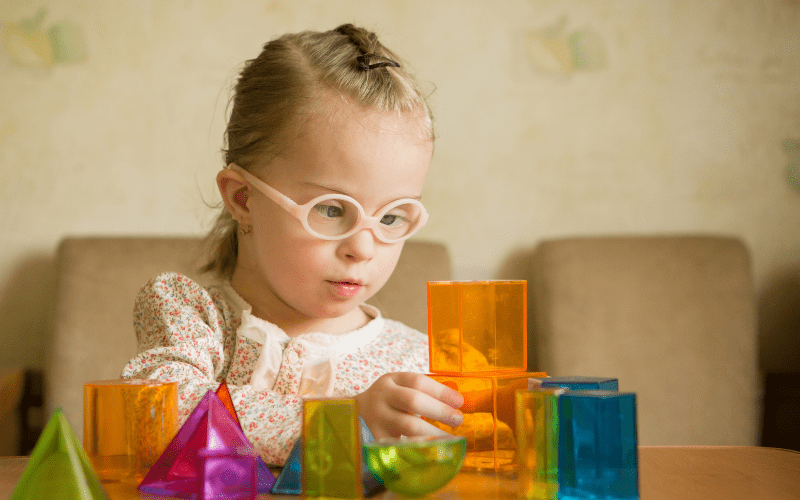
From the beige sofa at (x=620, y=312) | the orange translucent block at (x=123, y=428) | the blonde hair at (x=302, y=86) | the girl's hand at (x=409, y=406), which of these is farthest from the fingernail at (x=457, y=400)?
the beige sofa at (x=620, y=312)

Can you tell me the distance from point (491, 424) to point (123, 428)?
0.29 meters

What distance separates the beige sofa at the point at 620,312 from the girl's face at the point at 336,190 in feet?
2.39

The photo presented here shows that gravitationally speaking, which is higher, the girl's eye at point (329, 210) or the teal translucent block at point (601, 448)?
the girl's eye at point (329, 210)

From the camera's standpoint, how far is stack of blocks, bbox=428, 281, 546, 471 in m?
0.58

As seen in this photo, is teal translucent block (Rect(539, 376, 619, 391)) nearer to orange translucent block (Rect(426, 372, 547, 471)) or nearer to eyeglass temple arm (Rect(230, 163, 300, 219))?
orange translucent block (Rect(426, 372, 547, 471))

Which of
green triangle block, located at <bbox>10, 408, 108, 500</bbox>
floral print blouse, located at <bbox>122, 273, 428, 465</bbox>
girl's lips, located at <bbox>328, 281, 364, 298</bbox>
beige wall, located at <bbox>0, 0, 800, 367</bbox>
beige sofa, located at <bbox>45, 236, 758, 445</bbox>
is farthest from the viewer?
beige wall, located at <bbox>0, 0, 800, 367</bbox>

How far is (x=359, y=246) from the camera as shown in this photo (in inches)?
34.2

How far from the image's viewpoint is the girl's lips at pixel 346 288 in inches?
36.2

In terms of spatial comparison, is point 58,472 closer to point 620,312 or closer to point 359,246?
point 359,246

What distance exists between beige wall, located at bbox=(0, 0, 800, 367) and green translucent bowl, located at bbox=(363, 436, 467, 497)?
148 centimetres

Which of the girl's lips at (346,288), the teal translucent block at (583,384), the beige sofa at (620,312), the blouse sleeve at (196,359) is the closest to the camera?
the teal translucent block at (583,384)

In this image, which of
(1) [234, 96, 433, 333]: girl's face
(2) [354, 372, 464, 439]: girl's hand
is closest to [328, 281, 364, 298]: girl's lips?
(1) [234, 96, 433, 333]: girl's face

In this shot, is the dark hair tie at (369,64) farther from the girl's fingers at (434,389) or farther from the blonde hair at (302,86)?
the girl's fingers at (434,389)

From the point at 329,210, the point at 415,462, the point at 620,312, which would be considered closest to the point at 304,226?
the point at 329,210
